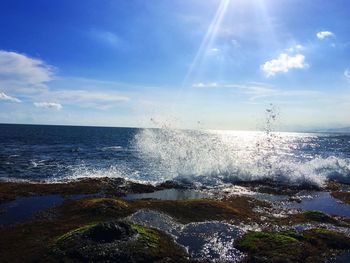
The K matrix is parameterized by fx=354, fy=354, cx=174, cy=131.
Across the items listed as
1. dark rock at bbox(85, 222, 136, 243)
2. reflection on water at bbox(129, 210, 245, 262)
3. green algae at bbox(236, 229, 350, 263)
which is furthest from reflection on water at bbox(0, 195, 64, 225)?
green algae at bbox(236, 229, 350, 263)

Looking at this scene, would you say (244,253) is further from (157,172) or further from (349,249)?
(157,172)

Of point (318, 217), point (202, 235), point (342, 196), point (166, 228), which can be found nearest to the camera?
point (202, 235)

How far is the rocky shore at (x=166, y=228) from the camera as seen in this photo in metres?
18.7

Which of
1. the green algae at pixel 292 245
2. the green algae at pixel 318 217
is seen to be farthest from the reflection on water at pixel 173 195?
the green algae at pixel 292 245

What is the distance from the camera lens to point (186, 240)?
21.3 meters

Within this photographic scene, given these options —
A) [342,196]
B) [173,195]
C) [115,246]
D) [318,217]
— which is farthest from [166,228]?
[342,196]

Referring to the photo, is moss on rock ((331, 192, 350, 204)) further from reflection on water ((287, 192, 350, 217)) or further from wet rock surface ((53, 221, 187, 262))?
wet rock surface ((53, 221, 187, 262))

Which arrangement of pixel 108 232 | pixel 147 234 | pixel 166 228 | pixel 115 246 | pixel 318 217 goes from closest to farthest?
1. pixel 115 246
2. pixel 108 232
3. pixel 147 234
4. pixel 166 228
5. pixel 318 217

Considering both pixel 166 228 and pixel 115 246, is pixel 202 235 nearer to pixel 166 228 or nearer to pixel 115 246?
pixel 166 228

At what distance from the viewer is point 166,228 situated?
23.4 meters

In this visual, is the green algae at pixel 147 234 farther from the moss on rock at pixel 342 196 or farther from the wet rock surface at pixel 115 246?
the moss on rock at pixel 342 196

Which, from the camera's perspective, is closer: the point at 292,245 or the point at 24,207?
the point at 292,245

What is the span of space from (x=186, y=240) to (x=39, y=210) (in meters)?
13.1

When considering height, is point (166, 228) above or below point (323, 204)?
above
